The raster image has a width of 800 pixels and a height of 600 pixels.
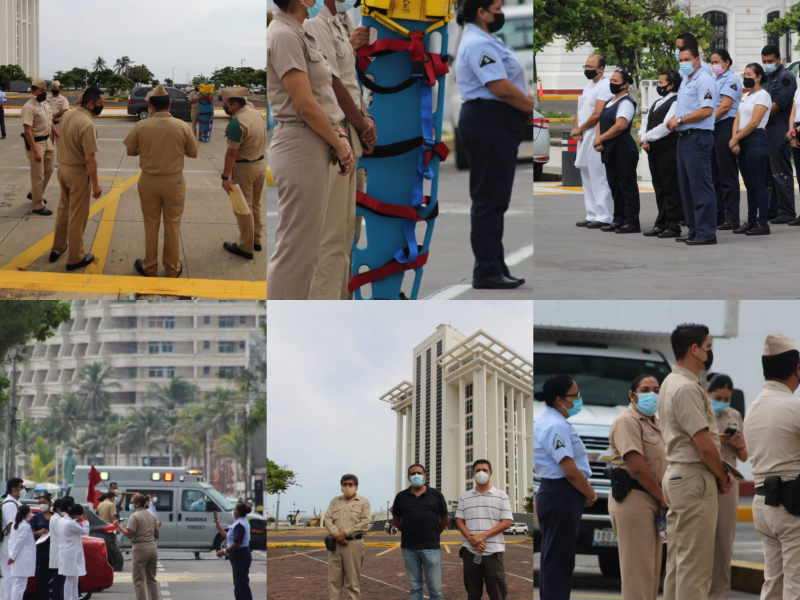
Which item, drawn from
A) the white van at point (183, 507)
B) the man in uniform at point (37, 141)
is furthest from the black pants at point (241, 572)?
the white van at point (183, 507)

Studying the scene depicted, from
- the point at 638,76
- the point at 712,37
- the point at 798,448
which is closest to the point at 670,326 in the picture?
the point at 798,448

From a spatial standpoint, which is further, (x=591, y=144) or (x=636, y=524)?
(x=591, y=144)

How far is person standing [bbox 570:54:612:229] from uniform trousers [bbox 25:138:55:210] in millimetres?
5067

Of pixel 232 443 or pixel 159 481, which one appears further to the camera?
pixel 232 443

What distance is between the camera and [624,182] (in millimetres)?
8508

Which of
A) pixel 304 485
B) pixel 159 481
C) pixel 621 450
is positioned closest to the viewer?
pixel 621 450

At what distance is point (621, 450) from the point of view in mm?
4789

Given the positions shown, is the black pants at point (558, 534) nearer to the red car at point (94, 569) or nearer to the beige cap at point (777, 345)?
the beige cap at point (777, 345)

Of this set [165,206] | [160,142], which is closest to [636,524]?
[165,206]

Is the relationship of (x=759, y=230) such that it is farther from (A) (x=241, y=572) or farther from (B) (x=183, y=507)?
(B) (x=183, y=507)

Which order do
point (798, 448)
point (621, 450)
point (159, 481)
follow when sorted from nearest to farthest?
point (798, 448), point (621, 450), point (159, 481)

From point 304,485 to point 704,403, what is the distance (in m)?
2.44

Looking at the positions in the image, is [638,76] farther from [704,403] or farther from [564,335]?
[704,403]

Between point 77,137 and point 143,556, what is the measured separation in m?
3.31
